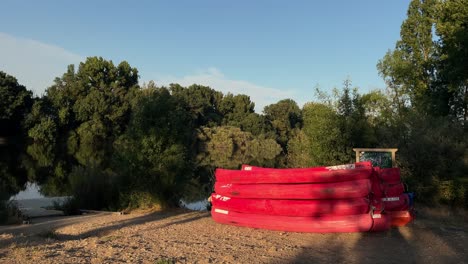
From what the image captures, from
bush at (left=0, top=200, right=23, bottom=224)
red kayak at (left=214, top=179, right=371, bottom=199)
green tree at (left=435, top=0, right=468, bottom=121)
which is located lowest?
bush at (left=0, top=200, right=23, bottom=224)

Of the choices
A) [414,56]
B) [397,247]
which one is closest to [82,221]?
[397,247]

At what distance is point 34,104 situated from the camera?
6119 cm

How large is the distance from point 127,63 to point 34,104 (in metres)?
17.7

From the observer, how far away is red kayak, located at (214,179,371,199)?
7645 mm

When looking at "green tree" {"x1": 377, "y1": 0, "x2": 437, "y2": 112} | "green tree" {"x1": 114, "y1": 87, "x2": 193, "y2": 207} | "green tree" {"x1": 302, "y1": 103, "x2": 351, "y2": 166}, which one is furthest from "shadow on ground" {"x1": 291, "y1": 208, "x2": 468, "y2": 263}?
"green tree" {"x1": 377, "y1": 0, "x2": 437, "y2": 112}

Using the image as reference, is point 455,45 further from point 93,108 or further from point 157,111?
point 93,108

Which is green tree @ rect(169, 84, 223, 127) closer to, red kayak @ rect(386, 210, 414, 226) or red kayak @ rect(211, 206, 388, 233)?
red kayak @ rect(211, 206, 388, 233)

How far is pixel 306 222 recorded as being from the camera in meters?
7.84

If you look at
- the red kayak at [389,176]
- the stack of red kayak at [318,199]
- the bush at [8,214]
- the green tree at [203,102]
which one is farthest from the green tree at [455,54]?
the green tree at [203,102]

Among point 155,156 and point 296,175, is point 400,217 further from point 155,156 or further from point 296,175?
point 155,156

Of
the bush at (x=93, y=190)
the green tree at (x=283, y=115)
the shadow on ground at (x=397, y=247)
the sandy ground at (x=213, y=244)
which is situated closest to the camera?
the sandy ground at (x=213, y=244)

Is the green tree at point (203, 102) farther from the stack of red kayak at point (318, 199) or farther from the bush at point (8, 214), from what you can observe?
the stack of red kayak at point (318, 199)

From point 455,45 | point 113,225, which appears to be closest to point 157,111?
point 113,225

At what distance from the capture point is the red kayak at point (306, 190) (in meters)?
7.64
